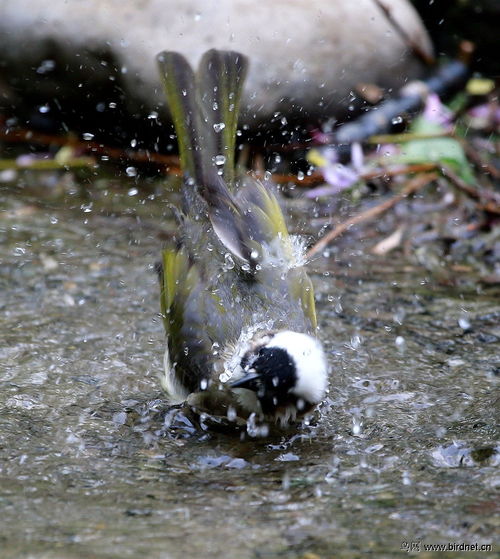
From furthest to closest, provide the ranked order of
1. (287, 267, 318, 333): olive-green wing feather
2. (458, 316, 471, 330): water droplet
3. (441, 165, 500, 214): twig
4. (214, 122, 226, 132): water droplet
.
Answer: (441, 165, 500, 214): twig, (458, 316, 471, 330): water droplet, (214, 122, 226, 132): water droplet, (287, 267, 318, 333): olive-green wing feather

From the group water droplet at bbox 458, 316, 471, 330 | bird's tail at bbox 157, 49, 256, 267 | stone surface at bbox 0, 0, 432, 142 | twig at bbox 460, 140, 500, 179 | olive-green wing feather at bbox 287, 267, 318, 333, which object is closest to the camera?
olive-green wing feather at bbox 287, 267, 318, 333

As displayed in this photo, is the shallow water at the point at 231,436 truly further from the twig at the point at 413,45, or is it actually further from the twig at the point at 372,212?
the twig at the point at 413,45

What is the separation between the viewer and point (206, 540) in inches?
93.5

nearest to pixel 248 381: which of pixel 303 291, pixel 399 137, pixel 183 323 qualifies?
pixel 183 323

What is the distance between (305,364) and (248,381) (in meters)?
0.22

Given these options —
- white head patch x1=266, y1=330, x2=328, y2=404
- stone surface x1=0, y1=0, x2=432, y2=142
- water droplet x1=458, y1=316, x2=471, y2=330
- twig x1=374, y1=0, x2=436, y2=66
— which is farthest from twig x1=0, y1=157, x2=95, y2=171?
white head patch x1=266, y1=330, x2=328, y2=404

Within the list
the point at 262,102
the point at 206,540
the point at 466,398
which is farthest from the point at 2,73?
the point at 206,540

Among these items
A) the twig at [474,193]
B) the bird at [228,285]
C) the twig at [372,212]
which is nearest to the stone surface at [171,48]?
the twig at [372,212]

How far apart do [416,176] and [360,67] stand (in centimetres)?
123

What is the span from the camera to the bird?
3.28 metres

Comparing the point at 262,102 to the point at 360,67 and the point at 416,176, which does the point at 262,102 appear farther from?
the point at 416,176

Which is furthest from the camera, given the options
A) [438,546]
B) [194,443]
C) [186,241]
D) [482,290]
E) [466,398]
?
[482,290]

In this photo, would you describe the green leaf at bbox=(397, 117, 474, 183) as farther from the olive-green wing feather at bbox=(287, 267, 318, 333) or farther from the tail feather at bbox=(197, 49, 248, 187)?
the olive-green wing feather at bbox=(287, 267, 318, 333)

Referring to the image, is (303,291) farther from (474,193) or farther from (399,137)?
(399,137)
